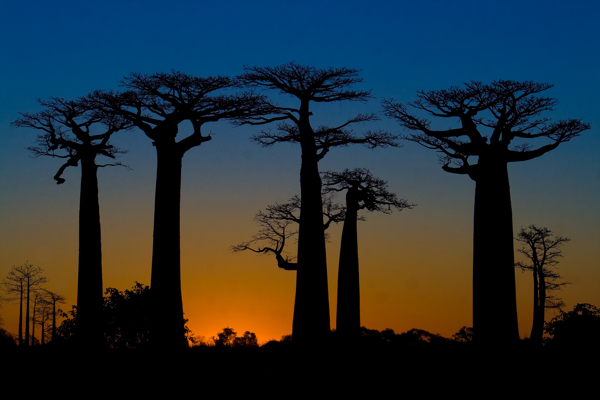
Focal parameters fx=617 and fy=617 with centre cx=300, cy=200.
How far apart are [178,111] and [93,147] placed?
3.81 meters

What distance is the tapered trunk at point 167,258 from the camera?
44.2 feet

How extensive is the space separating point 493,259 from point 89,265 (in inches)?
401

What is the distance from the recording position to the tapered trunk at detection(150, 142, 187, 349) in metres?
13.5

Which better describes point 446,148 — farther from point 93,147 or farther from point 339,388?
point 93,147

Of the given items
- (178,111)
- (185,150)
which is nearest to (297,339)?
(185,150)

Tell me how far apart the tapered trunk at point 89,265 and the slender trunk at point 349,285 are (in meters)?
6.89

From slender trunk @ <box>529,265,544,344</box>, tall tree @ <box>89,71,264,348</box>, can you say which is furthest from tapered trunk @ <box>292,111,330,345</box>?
slender trunk @ <box>529,265,544,344</box>

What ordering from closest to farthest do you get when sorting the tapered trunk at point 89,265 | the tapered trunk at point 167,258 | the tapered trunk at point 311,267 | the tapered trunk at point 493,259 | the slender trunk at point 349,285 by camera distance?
the tapered trunk at point 493,259 → the tapered trunk at point 167,258 → the tapered trunk at point 311,267 → the tapered trunk at point 89,265 → the slender trunk at point 349,285

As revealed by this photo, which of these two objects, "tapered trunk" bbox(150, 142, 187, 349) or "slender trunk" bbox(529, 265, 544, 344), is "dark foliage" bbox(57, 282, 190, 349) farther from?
"slender trunk" bbox(529, 265, 544, 344)

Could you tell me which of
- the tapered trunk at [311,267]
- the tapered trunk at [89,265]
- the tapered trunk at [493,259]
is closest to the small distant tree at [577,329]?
the tapered trunk at [493,259]

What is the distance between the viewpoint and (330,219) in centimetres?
1958

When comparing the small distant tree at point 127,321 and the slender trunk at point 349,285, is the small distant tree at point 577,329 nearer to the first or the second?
the slender trunk at point 349,285

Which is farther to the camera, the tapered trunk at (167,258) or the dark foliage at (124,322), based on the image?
the dark foliage at (124,322)

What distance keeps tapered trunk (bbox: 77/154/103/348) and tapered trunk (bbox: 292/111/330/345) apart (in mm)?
5121
